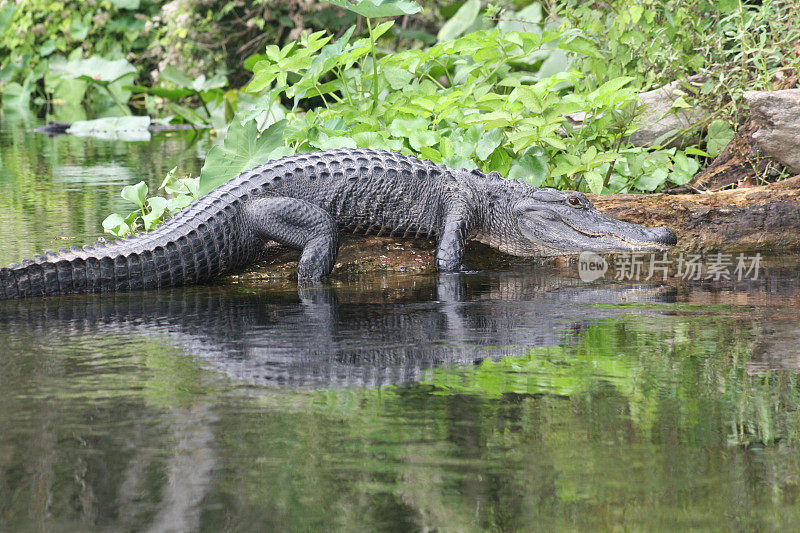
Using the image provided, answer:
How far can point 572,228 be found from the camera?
507 cm

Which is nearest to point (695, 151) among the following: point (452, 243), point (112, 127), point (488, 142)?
point (488, 142)

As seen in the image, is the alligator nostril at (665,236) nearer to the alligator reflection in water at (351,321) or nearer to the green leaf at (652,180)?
the alligator reflection in water at (351,321)

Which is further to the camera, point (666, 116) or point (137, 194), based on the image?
point (666, 116)

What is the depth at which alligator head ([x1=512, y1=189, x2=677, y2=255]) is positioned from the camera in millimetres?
4789

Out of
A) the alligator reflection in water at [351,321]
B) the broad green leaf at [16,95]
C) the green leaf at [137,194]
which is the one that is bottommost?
the alligator reflection in water at [351,321]

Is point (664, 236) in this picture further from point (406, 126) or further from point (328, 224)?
point (406, 126)

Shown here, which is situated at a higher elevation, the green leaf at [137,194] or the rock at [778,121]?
the rock at [778,121]

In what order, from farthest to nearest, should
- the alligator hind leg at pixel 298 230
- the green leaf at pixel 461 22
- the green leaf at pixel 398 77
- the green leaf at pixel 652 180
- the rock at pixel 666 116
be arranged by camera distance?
1. the green leaf at pixel 461 22
2. the green leaf at pixel 398 77
3. the rock at pixel 666 116
4. the green leaf at pixel 652 180
5. the alligator hind leg at pixel 298 230

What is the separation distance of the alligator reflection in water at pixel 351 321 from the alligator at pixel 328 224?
0.50 feet

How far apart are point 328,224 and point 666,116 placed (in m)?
2.81

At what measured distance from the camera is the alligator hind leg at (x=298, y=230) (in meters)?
4.66

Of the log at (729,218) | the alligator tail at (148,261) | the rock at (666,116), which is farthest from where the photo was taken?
the rock at (666,116)

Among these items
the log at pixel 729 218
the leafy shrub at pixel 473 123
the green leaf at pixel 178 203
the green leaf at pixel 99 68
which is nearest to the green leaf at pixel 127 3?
the green leaf at pixel 99 68

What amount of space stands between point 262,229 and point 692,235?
235cm
